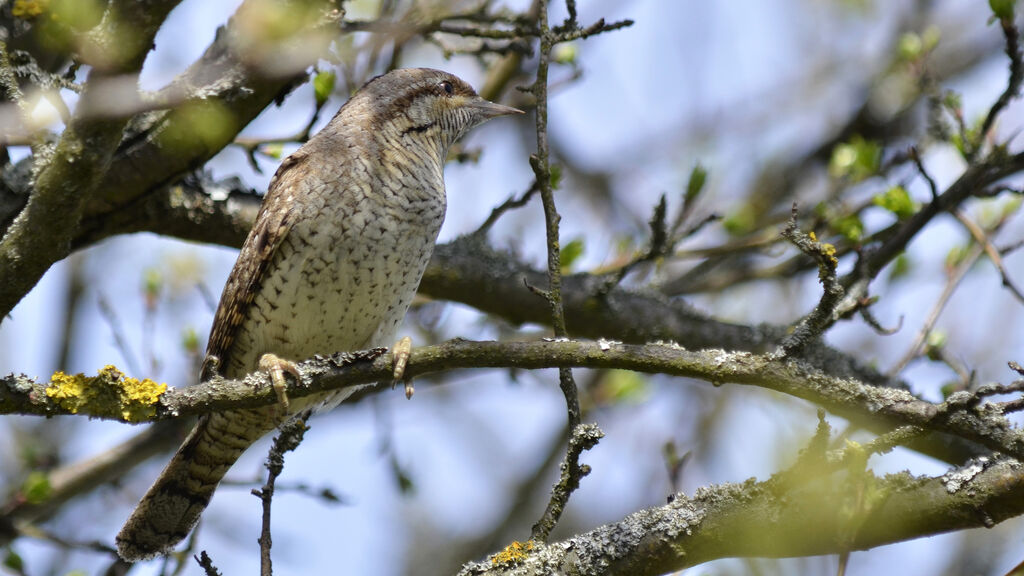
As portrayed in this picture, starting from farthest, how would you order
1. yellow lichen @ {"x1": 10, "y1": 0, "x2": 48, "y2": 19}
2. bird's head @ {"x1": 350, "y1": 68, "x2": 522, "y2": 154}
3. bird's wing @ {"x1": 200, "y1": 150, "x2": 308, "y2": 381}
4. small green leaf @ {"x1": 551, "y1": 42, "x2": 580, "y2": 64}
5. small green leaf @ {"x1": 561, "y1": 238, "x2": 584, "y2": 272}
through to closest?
small green leaf @ {"x1": 551, "y1": 42, "x2": 580, "y2": 64} < small green leaf @ {"x1": 561, "y1": 238, "x2": 584, "y2": 272} < bird's head @ {"x1": 350, "y1": 68, "x2": 522, "y2": 154} < bird's wing @ {"x1": 200, "y1": 150, "x2": 308, "y2": 381} < yellow lichen @ {"x1": 10, "y1": 0, "x2": 48, "y2": 19}

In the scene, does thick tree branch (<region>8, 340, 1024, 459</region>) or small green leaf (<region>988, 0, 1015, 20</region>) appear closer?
thick tree branch (<region>8, 340, 1024, 459</region>)

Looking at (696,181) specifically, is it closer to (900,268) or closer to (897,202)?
(897,202)

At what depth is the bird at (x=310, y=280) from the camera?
11.1ft

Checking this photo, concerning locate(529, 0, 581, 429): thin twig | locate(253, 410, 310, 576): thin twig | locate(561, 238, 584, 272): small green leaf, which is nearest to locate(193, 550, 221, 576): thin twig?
locate(253, 410, 310, 576): thin twig

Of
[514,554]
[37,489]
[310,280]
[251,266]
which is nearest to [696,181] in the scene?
[310,280]

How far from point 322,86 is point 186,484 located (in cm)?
163

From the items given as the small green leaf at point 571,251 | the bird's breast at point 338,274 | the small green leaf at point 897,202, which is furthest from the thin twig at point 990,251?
the bird's breast at point 338,274

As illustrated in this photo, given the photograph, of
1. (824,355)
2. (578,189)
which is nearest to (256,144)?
(824,355)

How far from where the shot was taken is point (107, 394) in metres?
2.51

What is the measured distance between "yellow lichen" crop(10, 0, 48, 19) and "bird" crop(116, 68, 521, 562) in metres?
0.98

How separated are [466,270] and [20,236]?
181 cm

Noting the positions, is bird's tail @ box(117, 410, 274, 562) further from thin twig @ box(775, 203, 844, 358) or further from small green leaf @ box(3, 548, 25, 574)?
thin twig @ box(775, 203, 844, 358)

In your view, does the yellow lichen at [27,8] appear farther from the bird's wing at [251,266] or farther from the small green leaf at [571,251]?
the small green leaf at [571,251]

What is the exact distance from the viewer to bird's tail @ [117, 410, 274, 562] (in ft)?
11.8
